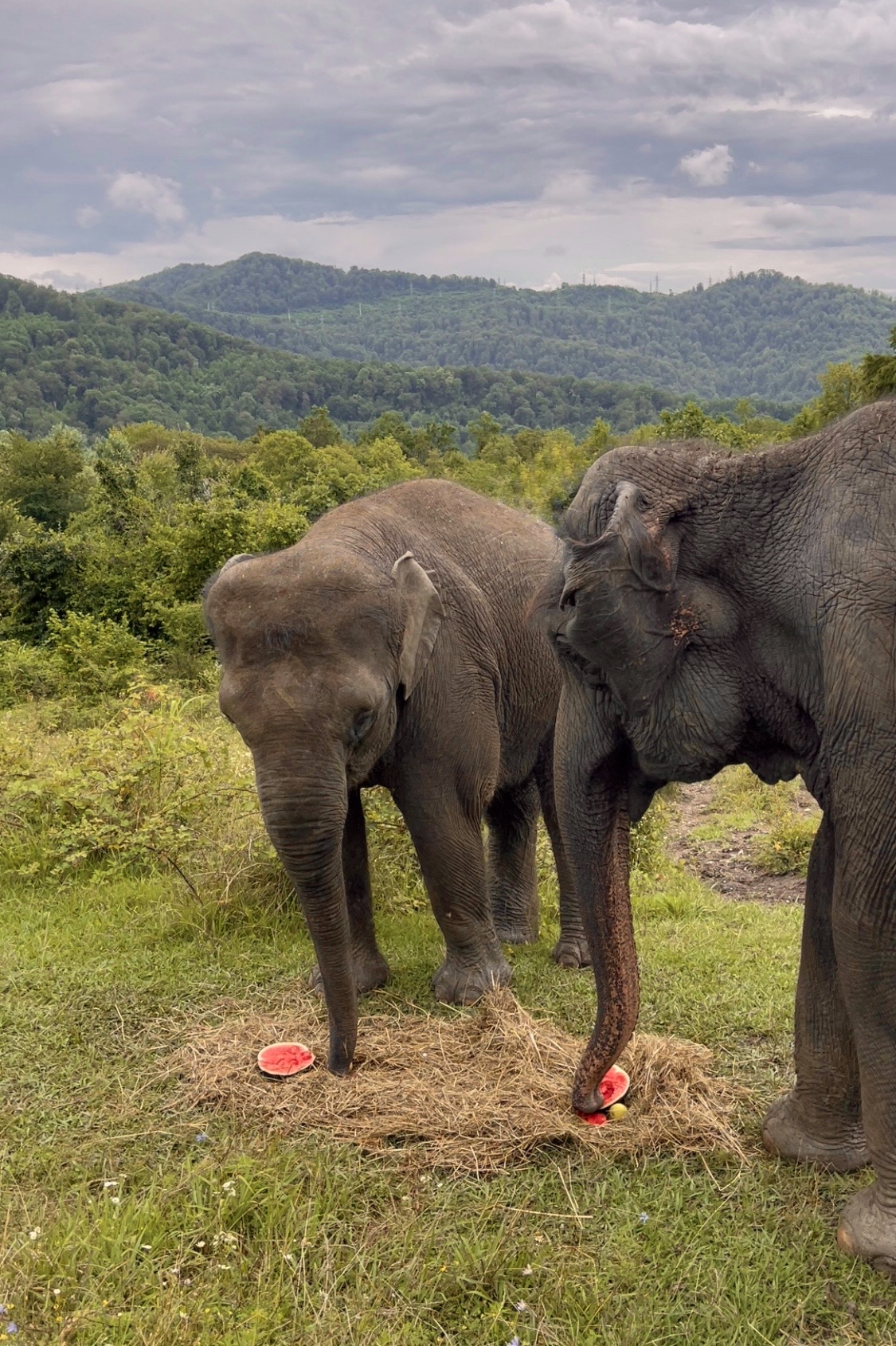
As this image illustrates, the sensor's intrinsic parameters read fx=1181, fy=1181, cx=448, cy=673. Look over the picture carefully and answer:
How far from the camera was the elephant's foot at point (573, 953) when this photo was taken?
674 cm

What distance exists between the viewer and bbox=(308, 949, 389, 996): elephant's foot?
6.25 m

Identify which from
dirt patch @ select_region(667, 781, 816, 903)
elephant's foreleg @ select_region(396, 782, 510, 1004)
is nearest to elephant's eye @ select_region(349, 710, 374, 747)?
elephant's foreleg @ select_region(396, 782, 510, 1004)

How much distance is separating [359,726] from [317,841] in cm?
53

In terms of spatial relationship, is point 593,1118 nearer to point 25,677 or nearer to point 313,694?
point 313,694

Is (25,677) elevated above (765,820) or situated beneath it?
elevated above

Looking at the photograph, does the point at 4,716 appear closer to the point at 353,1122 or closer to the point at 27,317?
the point at 353,1122

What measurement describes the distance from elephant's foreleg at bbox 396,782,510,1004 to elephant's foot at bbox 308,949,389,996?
0.31 meters

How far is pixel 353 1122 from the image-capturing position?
15.8ft

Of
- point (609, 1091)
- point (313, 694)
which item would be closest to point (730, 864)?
point (609, 1091)

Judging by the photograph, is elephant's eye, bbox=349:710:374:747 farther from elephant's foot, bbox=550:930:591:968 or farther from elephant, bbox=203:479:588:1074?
elephant's foot, bbox=550:930:591:968

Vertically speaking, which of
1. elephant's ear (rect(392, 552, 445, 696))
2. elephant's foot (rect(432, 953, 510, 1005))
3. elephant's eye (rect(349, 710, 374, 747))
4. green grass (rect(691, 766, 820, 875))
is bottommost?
green grass (rect(691, 766, 820, 875))

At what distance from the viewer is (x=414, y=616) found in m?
5.34

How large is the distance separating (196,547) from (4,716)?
17.9 ft

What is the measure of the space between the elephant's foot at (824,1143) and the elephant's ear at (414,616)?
2.38 meters
